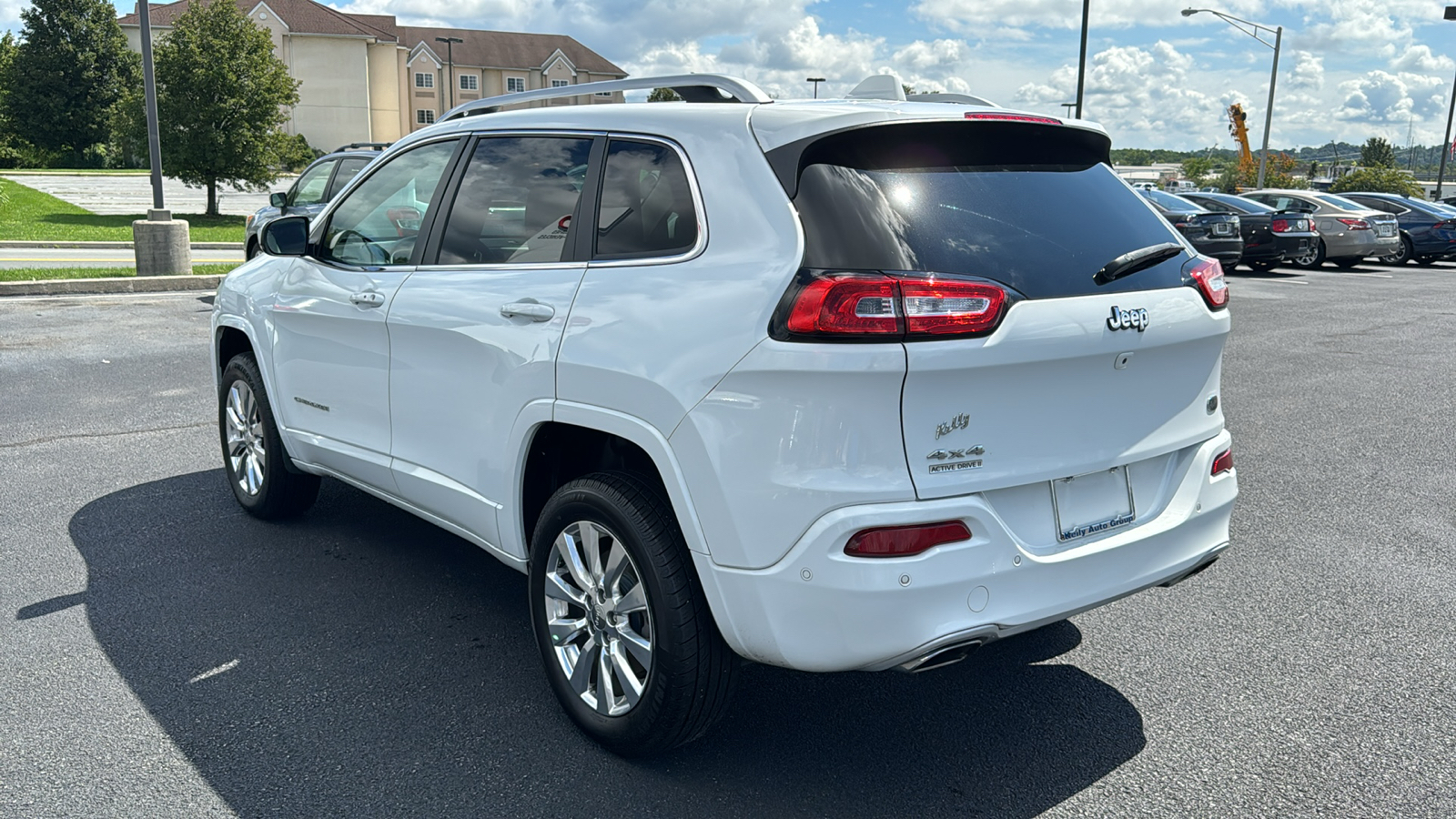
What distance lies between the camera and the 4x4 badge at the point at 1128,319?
3.05 meters

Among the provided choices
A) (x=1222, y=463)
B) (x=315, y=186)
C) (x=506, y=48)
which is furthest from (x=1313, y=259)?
(x=506, y=48)

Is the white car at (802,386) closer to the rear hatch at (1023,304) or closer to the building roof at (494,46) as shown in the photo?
the rear hatch at (1023,304)

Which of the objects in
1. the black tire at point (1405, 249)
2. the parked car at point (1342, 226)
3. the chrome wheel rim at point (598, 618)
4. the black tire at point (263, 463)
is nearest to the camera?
the chrome wheel rim at point (598, 618)

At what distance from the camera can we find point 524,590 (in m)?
4.66

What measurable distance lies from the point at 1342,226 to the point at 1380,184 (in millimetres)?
37358

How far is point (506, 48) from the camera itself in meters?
91.0

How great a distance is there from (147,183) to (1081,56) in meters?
34.0

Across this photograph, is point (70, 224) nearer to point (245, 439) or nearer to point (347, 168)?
point (347, 168)

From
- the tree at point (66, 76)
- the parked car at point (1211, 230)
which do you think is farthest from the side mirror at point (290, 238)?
the tree at point (66, 76)

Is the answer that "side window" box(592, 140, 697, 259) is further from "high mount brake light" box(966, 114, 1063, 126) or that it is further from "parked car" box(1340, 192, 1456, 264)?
"parked car" box(1340, 192, 1456, 264)

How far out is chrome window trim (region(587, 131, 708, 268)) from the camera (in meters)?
3.07

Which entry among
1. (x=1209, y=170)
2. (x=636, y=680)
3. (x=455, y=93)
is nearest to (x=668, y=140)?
(x=636, y=680)

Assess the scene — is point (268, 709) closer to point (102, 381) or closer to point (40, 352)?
point (102, 381)

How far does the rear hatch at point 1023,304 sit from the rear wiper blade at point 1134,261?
17 millimetres
